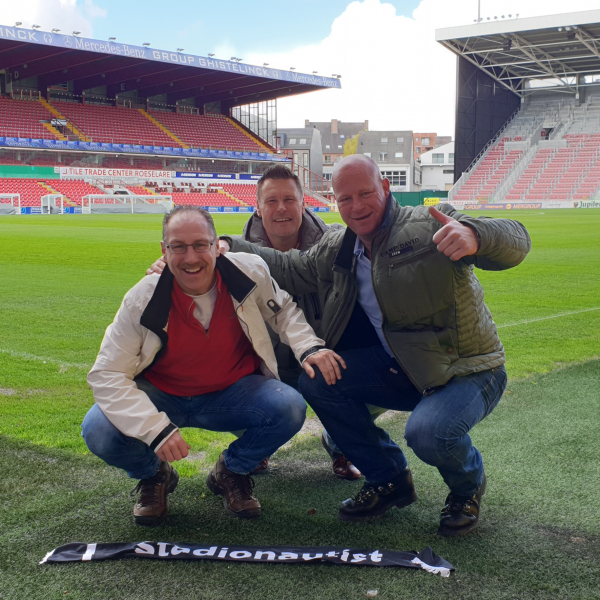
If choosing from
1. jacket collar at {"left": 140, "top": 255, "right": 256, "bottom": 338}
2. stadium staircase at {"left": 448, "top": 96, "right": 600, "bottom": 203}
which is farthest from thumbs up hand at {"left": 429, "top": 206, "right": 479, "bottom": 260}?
stadium staircase at {"left": 448, "top": 96, "right": 600, "bottom": 203}

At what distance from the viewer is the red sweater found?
2.85 m

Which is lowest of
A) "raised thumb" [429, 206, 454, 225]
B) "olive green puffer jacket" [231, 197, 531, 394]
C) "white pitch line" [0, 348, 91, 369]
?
"white pitch line" [0, 348, 91, 369]

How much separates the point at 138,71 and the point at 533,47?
2606cm

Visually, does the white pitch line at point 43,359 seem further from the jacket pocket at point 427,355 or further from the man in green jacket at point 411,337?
the jacket pocket at point 427,355

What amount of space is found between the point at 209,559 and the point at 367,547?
608 millimetres

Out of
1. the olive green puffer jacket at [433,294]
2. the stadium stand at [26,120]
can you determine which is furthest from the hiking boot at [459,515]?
the stadium stand at [26,120]

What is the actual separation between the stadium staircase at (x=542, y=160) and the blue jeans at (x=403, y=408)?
43.8 m

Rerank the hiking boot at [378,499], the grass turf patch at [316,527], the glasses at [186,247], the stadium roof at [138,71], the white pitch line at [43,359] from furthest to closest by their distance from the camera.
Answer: the stadium roof at [138,71] < the white pitch line at [43,359] < the hiking boot at [378,499] < the glasses at [186,247] < the grass turf patch at [316,527]

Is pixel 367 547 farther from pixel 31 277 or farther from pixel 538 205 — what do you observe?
pixel 538 205

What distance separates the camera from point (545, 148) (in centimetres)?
4875

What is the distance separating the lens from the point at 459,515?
8.96ft

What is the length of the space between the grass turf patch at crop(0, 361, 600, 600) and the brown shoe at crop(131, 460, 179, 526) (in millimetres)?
51

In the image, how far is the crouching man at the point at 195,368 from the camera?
2.72m

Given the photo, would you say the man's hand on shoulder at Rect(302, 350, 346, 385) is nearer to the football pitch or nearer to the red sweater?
the red sweater
